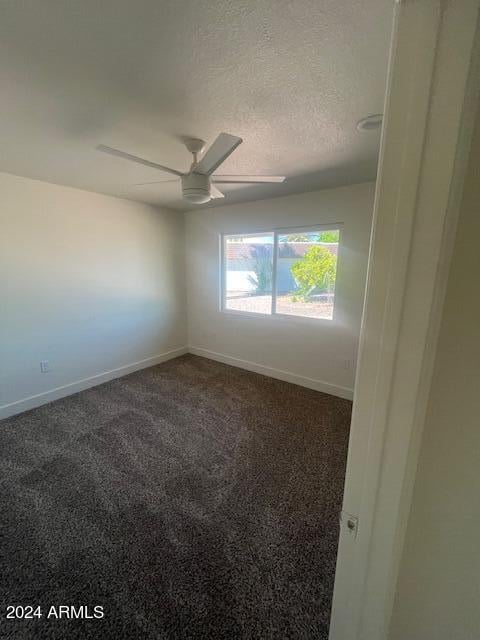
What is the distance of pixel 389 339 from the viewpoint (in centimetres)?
49

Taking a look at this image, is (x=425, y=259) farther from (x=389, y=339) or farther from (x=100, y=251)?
(x=100, y=251)

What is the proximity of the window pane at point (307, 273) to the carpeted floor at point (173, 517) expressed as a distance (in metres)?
1.18

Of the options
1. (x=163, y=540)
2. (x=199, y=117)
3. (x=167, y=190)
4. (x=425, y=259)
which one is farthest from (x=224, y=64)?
(x=163, y=540)

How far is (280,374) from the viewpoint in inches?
133

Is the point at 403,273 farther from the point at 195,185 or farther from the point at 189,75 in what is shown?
the point at 195,185

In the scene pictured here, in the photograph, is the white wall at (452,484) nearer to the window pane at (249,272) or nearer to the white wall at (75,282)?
the window pane at (249,272)

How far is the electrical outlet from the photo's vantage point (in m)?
2.70

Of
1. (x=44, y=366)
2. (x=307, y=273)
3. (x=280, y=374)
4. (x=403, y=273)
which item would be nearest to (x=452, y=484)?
(x=403, y=273)

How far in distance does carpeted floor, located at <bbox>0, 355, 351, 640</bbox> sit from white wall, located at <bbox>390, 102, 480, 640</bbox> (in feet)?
2.52

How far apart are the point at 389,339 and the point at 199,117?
4.97ft

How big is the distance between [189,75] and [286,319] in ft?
8.32

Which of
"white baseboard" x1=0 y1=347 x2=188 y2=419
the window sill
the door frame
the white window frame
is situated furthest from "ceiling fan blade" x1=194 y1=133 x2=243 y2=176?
"white baseboard" x1=0 y1=347 x2=188 y2=419

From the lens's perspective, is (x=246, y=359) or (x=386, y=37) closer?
(x=386, y=37)

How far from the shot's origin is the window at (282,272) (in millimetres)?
2943
